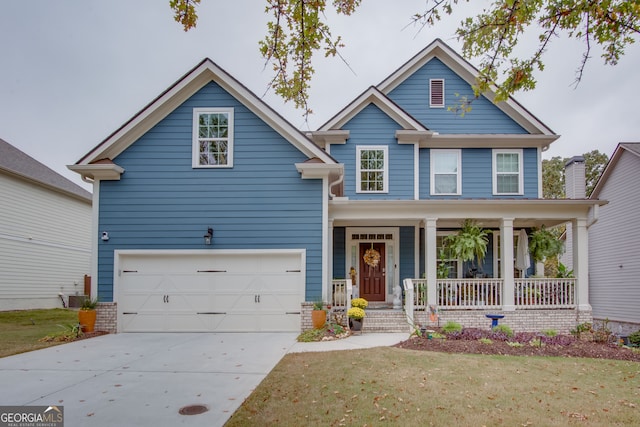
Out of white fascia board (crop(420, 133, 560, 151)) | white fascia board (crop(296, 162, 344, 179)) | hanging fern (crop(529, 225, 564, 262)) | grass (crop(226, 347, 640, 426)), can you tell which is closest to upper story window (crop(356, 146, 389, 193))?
white fascia board (crop(420, 133, 560, 151))

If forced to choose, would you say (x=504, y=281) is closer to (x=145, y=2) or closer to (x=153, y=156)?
(x=153, y=156)

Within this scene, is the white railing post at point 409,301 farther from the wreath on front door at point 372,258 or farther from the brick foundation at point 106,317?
the brick foundation at point 106,317

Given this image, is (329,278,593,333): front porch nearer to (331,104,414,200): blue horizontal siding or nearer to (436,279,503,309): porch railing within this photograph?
(436,279,503,309): porch railing

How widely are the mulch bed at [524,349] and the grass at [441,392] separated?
27.8 inches

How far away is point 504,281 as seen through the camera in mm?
13062

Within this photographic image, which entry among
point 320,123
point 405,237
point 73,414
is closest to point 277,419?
point 73,414

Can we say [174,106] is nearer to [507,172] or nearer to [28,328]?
[28,328]

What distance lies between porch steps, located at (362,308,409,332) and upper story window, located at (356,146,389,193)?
13.6 feet

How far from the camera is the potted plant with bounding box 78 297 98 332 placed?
38.5ft

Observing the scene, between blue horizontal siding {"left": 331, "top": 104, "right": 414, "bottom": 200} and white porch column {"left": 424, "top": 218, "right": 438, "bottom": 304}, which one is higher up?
blue horizontal siding {"left": 331, "top": 104, "right": 414, "bottom": 200}

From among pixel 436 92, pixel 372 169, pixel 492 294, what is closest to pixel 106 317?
pixel 372 169

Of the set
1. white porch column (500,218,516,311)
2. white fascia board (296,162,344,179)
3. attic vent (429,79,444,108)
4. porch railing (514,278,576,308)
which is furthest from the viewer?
attic vent (429,79,444,108)

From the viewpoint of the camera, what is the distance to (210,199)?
A: 12297 mm

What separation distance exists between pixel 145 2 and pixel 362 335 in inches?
338
